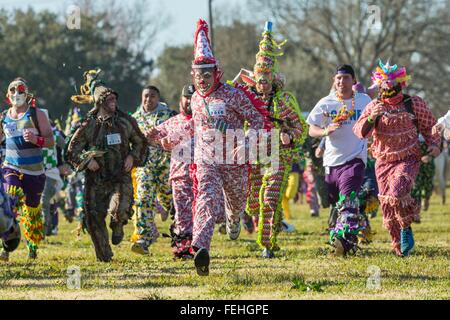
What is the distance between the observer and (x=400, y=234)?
12.1m

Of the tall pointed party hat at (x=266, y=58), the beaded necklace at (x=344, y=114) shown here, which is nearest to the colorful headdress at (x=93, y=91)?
the tall pointed party hat at (x=266, y=58)

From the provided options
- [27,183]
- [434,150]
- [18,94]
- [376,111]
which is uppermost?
[18,94]

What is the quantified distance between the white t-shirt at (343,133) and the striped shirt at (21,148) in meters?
3.24

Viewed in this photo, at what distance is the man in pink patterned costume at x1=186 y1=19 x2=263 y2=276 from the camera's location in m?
10.1

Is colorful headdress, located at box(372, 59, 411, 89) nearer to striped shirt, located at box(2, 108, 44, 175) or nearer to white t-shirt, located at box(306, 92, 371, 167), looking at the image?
white t-shirt, located at box(306, 92, 371, 167)

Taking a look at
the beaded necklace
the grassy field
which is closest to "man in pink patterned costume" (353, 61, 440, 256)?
the beaded necklace

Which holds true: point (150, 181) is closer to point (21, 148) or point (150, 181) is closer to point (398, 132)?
point (21, 148)

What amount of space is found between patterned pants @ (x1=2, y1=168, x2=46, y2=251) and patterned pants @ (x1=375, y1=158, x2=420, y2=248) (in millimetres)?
4028

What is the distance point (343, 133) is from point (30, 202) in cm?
378

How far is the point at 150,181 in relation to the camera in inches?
532

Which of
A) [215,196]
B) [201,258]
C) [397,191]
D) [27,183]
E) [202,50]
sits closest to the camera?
[201,258]

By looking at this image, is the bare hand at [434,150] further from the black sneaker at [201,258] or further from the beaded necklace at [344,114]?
the black sneaker at [201,258]

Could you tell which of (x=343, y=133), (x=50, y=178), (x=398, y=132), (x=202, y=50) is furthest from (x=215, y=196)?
(x=50, y=178)

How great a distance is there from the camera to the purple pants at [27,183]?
1252cm
